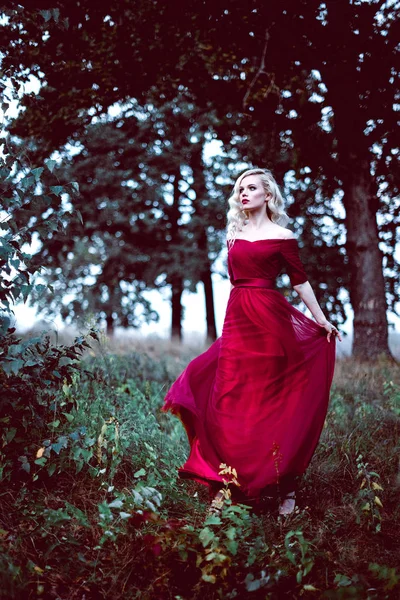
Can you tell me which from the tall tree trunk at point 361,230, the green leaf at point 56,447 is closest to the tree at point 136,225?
the tall tree trunk at point 361,230

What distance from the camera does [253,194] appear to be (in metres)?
4.30

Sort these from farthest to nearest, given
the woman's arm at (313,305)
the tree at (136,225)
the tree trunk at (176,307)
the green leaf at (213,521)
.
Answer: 1. the tree trunk at (176,307)
2. the tree at (136,225)
3. the woman's arm at (313,305)
4. the green leaf at (213,521)

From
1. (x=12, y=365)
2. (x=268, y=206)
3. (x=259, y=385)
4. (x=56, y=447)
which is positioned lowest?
(x=56, y=447)

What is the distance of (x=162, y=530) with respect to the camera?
3406 millimetres

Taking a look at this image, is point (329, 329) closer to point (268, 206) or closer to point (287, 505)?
point (268, 206)

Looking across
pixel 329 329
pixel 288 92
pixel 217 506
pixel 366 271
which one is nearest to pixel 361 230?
pixel 366 271

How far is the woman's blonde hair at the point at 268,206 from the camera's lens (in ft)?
14.3

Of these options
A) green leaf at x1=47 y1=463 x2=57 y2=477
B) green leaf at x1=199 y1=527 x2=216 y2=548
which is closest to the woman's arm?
green leaf at x1=199 y1=527 x2=216 y2=548

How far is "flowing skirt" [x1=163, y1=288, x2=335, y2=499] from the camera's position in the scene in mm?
3861

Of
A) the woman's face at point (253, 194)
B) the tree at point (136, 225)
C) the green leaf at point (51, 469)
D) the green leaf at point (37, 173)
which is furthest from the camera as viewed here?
the tree at point (136, 225)

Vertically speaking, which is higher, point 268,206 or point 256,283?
point 268,206

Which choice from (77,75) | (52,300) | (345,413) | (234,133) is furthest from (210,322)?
(345,413)

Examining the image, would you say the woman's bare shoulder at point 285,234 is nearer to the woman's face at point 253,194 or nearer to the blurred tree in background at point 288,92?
the woman's face at point 253,194

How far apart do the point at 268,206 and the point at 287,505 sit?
94.3 inches
